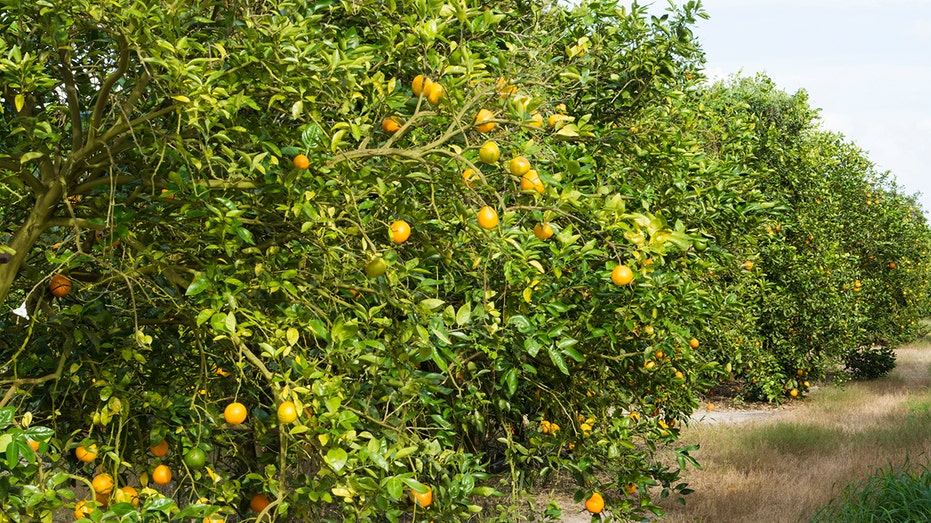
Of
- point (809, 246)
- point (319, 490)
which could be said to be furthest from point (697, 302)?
point (809, 246)

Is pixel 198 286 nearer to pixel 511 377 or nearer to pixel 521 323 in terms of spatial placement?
pixel 521 323

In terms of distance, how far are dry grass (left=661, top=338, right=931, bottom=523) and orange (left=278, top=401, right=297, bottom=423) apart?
190 inches

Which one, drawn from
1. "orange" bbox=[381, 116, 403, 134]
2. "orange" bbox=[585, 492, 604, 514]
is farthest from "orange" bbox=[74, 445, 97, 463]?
"orange" bbox=[585, 492, 604, 514]

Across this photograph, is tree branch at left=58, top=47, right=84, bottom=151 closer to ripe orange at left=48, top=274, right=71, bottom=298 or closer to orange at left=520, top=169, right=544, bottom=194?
ripe orange at left=48, top=274, right=71, bottom=298

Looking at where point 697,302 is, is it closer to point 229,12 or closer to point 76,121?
point 229,12

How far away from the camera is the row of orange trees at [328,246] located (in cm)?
254

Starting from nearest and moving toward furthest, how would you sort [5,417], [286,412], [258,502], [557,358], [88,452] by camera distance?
[5,417], [286,412], [88,452], [557,358], [258,502]

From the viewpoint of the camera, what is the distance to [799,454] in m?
8.66

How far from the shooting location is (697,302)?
4125 millimetres

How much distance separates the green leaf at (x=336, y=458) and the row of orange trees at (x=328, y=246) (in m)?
0.01

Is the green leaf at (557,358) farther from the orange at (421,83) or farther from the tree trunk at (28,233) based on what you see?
the tree trunk at (28,233)

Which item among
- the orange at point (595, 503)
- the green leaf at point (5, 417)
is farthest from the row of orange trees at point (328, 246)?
A: the orange at point (595, 503)

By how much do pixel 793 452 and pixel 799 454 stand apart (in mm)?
165

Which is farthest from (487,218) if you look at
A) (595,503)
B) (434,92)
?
(595,503)
